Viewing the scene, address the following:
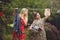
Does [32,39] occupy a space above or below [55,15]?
below

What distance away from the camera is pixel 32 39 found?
2.20 m

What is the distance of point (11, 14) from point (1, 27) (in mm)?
175

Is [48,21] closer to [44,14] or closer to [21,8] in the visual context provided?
[44,14]

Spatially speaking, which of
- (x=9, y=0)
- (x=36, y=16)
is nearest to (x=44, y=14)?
(x=36, y=16)

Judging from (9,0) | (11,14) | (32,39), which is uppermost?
(9,0)

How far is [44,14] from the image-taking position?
219 centimetres

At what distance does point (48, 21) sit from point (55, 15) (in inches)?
4.0

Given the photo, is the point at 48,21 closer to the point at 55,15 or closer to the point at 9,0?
the point at 55,15

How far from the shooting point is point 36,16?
220 cm

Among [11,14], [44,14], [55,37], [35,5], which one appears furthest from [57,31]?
[11,14]

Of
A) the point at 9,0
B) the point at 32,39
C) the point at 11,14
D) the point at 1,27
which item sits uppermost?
the point at 9,0

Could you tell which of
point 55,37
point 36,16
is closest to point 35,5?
point 36,16

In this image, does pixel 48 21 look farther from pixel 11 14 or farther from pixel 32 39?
pixel 11 14

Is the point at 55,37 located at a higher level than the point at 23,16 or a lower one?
lower
